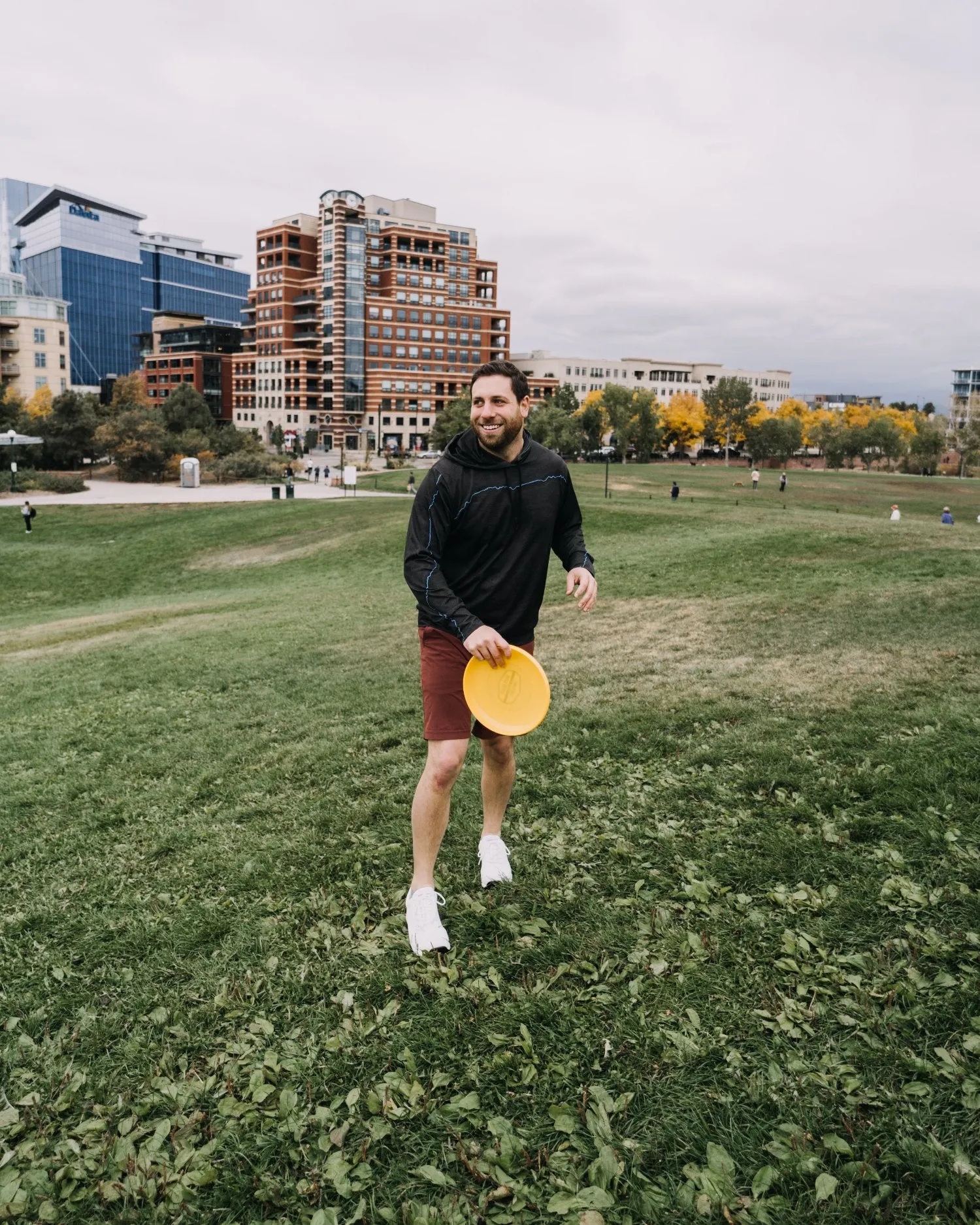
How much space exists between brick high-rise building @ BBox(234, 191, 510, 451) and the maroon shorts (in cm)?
11409

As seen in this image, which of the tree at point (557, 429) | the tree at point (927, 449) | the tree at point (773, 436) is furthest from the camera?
the tree at point (773, 436)

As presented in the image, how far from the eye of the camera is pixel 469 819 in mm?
5582

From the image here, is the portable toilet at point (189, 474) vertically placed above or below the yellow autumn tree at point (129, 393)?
below

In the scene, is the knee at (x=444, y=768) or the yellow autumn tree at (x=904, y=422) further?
the yellow autumn tree at (x=904, y=422)

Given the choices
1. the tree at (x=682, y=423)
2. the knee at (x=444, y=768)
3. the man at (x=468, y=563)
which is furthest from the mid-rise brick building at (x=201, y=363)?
the knee at (x=444, y=768)

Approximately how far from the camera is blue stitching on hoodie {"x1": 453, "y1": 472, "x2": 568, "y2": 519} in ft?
13.5

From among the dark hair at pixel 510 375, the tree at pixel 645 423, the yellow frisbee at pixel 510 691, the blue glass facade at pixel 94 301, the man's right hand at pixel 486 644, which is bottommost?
the yellow frisbee at pixel 510 691

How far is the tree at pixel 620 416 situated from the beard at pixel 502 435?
296ft

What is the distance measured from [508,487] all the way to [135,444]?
6335 cm

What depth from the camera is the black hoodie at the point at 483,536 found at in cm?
408

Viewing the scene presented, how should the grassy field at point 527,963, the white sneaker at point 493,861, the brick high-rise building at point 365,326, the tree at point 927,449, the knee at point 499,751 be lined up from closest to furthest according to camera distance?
1. the grassy field at point 527,963
2. the knee at point 499,751
3. the white sneaker at point 493,861
4. the tree at point 927,449
5. the brick high-rise building at point 365,326

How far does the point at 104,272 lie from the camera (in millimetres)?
168625

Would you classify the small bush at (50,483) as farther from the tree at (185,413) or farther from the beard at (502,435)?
the beard at (502,435)

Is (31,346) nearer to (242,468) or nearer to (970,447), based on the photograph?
A: (242,468)
